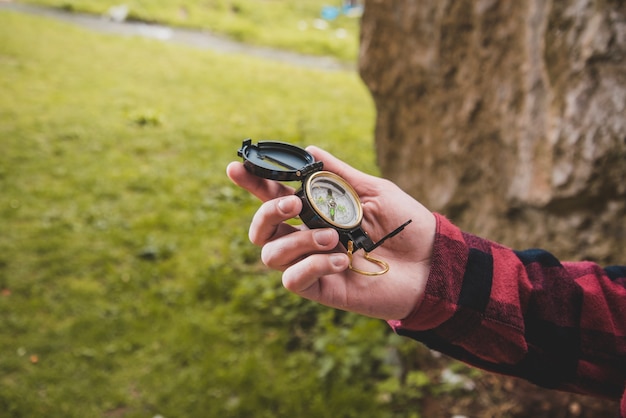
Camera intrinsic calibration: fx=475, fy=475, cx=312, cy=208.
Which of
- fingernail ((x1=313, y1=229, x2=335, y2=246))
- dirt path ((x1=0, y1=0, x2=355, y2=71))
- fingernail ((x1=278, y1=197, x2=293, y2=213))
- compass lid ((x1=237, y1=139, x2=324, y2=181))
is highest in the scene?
compass lid ((x1=237, y1=139, x2=324, y2=181))

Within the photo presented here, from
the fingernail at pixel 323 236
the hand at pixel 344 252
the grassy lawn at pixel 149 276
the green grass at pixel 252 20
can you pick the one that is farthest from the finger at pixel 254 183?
the green grass at pixel 252 20

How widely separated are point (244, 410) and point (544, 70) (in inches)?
125

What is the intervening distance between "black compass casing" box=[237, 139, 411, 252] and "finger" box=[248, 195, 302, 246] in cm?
8

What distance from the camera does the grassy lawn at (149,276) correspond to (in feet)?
12.3

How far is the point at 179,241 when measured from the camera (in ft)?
17.9

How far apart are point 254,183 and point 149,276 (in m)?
3.33

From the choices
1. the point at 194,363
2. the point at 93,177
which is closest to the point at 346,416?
the point at 194,363

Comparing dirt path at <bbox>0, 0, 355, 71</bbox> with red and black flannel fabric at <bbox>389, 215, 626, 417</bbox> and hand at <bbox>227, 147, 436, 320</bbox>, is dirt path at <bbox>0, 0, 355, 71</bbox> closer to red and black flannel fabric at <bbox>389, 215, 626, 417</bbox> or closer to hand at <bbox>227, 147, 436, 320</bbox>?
hand at <bbox>227, 147, 436, 320</bbox>

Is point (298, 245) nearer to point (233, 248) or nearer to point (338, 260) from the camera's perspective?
point (338, 260)

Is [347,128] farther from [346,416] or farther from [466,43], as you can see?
[346,416]

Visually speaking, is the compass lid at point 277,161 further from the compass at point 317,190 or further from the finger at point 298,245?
the finger at point 298,245

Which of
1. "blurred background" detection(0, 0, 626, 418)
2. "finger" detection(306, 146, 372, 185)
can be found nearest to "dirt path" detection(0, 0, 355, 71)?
"blurred background" detection(0, 0, 626, 418)

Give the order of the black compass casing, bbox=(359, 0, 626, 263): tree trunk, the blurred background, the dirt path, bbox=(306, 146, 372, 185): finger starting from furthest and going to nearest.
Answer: the dirt path
the blurred background
bbox=(359, 0, 626, 263): tree trunk
bbox=(306, 146, 372, 185): finger
the black compass casing

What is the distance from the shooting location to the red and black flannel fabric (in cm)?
186
